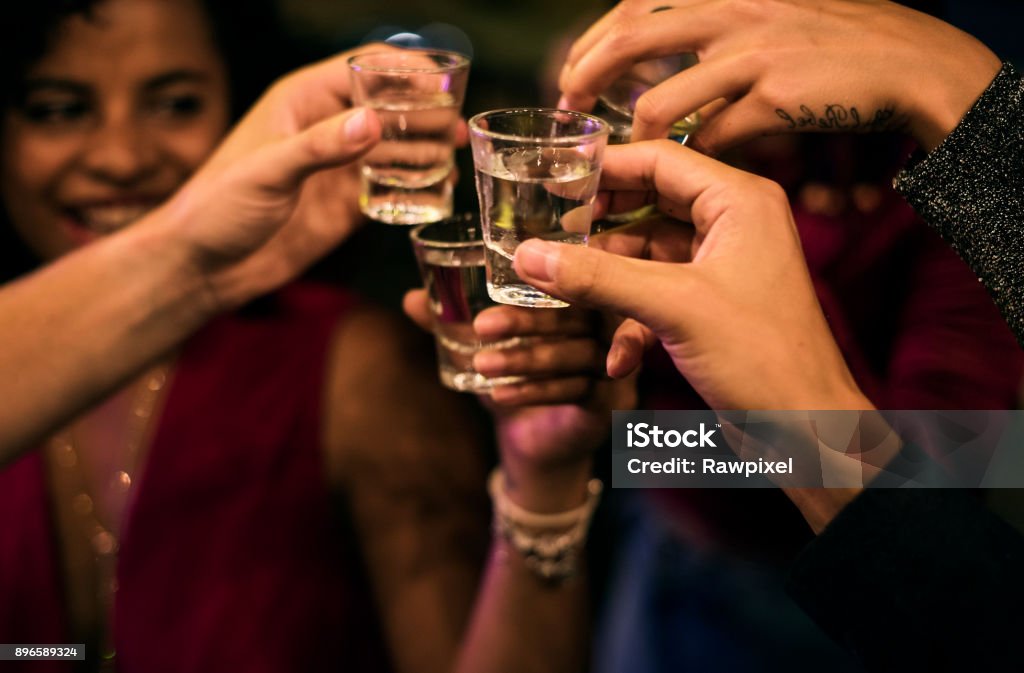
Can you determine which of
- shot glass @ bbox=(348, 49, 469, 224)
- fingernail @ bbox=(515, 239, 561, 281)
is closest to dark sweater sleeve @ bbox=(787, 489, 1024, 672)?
fingernail @ bbox=(515, 239, 561, 281)

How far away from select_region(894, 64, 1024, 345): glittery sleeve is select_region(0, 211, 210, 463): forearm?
1.30 meters

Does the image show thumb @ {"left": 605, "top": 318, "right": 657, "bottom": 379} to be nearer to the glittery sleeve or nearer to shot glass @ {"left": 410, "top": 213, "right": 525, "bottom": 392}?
shot glass @ {"left": 410, "top": 213, "right": 525, "bottom": 392}

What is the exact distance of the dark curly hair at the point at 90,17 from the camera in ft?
6.41

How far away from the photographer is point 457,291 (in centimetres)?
135

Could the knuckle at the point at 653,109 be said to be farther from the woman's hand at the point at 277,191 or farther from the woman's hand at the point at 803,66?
the woman's hand at the point at 277,191

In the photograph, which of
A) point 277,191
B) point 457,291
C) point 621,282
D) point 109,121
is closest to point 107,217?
point 109,121

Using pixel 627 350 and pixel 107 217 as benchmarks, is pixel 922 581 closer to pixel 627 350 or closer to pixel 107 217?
pixel 627 350

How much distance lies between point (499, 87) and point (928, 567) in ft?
12.2

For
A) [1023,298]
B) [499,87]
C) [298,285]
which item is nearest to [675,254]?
[1023,298]

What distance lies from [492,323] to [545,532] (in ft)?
1.75

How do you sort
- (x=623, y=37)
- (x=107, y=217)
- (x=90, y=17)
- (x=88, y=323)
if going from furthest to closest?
(x=107, y=217), (x=90, y=17), (x=88, y=323), (x=623, y=37)

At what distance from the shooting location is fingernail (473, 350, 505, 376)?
4.42ft

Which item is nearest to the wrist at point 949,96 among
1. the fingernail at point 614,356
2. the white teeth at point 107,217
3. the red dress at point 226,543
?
the fingernail at point 614,356

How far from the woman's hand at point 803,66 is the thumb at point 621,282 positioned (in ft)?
0.91
